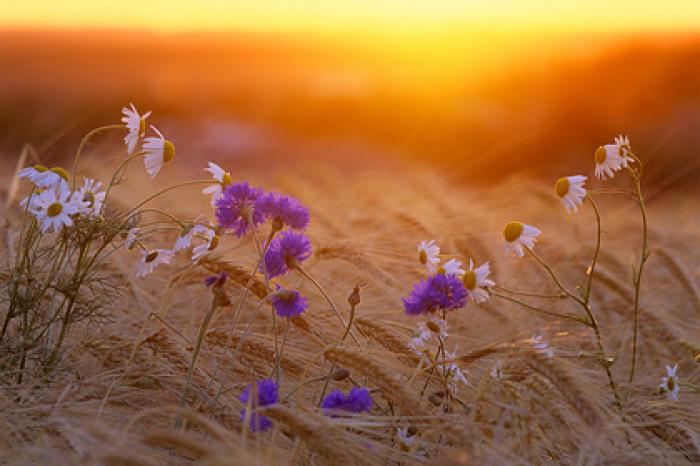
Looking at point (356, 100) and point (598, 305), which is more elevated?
point (356, 100)

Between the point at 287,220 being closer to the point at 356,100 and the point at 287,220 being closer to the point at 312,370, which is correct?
the point at 312,370

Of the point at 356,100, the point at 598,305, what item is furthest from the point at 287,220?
the point at 356,100

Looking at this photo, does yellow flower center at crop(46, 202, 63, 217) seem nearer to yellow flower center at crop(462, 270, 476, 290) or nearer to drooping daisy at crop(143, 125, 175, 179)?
drooping daisy at crop(143, 125, 175, 179)

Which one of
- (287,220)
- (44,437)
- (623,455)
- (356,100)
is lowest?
(44,437)

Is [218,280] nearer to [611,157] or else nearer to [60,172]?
[60,172]

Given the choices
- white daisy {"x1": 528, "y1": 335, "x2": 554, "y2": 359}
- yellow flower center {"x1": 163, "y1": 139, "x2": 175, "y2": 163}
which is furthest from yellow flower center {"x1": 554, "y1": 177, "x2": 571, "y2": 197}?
yellow flower center {"x1": 163, "y1": 139, "x2": 175, "y2": 163}

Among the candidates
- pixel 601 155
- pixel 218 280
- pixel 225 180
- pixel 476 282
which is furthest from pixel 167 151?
pixel 601 155

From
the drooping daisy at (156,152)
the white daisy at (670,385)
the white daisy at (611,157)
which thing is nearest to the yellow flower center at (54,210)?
the drooping daisy at (156,152)
